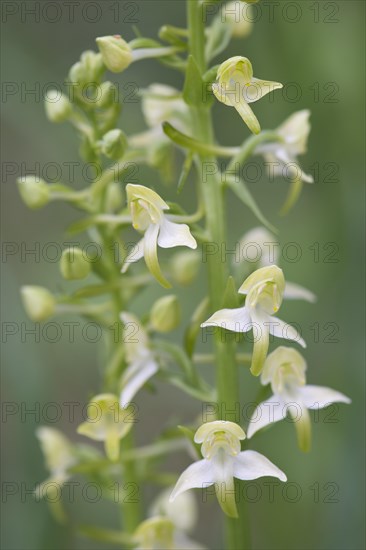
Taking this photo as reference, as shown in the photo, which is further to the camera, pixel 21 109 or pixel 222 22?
pixel 21 109

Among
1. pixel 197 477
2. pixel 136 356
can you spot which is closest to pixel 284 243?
pixel 136 356

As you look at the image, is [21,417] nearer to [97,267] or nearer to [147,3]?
[97,267]

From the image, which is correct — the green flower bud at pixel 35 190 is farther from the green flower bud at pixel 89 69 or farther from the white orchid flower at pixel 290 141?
the white orchid flower at pixel 290 141

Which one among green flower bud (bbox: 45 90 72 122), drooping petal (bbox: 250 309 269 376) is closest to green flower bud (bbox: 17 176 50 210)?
green flower bud (bbox: 45 90 72 122)

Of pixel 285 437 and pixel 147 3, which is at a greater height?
pixel 147 3

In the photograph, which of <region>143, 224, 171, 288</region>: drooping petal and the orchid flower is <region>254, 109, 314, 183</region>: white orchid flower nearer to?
<region>143, 224, 171, 288</region>: drooping petal

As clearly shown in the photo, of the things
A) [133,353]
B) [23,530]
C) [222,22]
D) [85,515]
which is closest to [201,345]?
[85,515]
